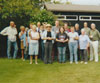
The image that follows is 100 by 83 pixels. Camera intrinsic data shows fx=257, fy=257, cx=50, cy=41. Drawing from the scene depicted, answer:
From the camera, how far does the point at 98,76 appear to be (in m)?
8.30

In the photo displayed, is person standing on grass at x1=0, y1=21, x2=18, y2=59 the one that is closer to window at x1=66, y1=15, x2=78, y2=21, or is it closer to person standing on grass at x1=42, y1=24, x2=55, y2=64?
person standing on grass at x1=42, y1=24, x2=55, y2=64

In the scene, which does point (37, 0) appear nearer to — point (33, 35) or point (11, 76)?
point (33, 35)

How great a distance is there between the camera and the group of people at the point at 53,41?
11.4 metres

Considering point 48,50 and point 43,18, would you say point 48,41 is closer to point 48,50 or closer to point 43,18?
point 48,50

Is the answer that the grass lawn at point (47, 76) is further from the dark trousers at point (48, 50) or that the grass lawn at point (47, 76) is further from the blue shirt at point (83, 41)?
the blue shirt at point (83, 41)

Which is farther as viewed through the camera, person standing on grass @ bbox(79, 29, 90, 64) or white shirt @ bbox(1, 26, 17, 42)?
white shirt @ bbox(1, 26, 17, 42)

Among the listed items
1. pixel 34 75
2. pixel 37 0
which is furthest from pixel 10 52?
pixel 37 0

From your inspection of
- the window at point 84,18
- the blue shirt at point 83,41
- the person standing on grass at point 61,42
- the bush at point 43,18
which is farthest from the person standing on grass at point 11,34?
the window at point 84,18

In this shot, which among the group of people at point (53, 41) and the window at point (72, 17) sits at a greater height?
the window at point (72, 17)

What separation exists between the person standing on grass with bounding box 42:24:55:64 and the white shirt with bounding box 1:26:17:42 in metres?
2.08

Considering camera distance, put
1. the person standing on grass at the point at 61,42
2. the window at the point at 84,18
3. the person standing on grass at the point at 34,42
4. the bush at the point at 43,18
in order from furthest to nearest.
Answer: the window at the point at 84,18 → the bush at the point at 43,18 → the person standing on grass at the point at 61,42 → the person standing on grass at the point at 34,42

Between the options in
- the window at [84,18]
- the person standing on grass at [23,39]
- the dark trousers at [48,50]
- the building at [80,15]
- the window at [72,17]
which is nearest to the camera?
the dark trousers at [48,50]

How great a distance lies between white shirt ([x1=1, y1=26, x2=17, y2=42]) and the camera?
1287 cm

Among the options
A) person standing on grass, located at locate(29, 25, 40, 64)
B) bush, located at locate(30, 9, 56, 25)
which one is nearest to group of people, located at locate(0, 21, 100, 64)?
person standing on grass, located at locate(29, 25, 40, 64)
